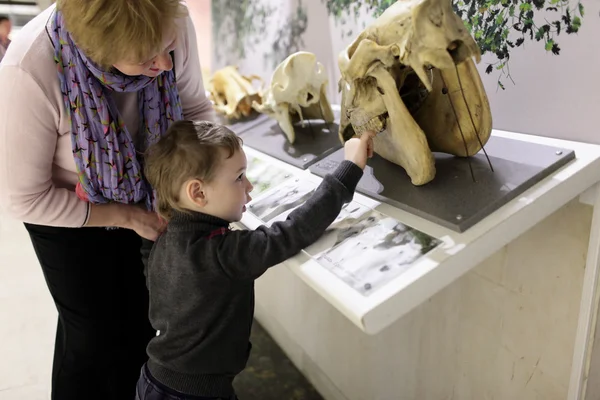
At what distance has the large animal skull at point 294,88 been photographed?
1334 millimetres

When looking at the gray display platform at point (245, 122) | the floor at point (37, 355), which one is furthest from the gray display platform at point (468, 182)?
the floor at point (37, 355)

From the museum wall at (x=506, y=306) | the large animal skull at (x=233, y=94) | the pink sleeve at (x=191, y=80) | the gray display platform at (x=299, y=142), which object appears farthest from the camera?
the large animal skull at (x=233, y=94)

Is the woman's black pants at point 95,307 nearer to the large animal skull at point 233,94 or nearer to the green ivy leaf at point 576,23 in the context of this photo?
the large animal skull at point 233,94

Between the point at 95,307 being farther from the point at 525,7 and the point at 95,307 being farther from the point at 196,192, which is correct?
the point at 525,7

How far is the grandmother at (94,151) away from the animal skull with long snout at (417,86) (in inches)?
13.3

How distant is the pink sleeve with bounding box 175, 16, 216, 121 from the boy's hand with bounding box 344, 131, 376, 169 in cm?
42

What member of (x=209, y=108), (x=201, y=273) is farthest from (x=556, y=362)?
(x=209, y=108)

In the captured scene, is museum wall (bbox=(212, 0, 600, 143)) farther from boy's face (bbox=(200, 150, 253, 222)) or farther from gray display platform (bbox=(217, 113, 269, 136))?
boy's face (bbox=(200, 150, 253, 222))

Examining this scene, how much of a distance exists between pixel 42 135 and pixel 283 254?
0.48 m

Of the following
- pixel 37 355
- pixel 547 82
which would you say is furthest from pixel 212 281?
pixel 37 355

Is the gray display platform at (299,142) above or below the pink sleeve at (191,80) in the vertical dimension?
below

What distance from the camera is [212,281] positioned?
2.95 feet

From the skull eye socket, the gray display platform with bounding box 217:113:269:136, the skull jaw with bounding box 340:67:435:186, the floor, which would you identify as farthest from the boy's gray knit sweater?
the floor

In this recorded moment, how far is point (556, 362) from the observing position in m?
1.05
